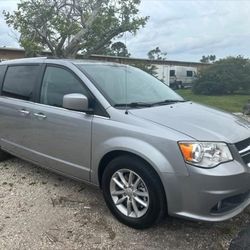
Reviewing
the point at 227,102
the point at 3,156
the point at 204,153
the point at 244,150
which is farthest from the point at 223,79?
the point at 204,153

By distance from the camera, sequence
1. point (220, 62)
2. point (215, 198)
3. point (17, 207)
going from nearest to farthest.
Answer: point (215, 198), point (17, 207), point (220, 62)

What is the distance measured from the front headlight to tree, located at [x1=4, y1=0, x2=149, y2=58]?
17.0 metres

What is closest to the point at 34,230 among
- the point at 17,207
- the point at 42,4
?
the point at 17,207

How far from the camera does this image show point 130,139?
343 centimetres

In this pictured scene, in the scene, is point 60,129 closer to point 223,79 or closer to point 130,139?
point 130,139

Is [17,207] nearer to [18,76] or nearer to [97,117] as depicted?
[97,117]

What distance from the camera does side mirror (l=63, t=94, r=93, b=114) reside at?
3.75 meters

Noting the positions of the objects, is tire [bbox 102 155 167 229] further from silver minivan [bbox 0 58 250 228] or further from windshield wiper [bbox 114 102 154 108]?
windshield wiper [bbox 114 102 154 108]

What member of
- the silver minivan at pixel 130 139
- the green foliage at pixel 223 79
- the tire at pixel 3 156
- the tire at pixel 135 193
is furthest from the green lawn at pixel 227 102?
the tire at pixel 135 193

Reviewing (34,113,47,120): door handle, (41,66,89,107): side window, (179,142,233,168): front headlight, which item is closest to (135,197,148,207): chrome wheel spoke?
(179,142,233,168): front headlight

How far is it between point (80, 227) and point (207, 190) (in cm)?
134

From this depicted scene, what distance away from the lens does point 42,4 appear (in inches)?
771

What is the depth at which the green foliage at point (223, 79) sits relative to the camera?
87.0ft

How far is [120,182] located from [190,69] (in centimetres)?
4018
